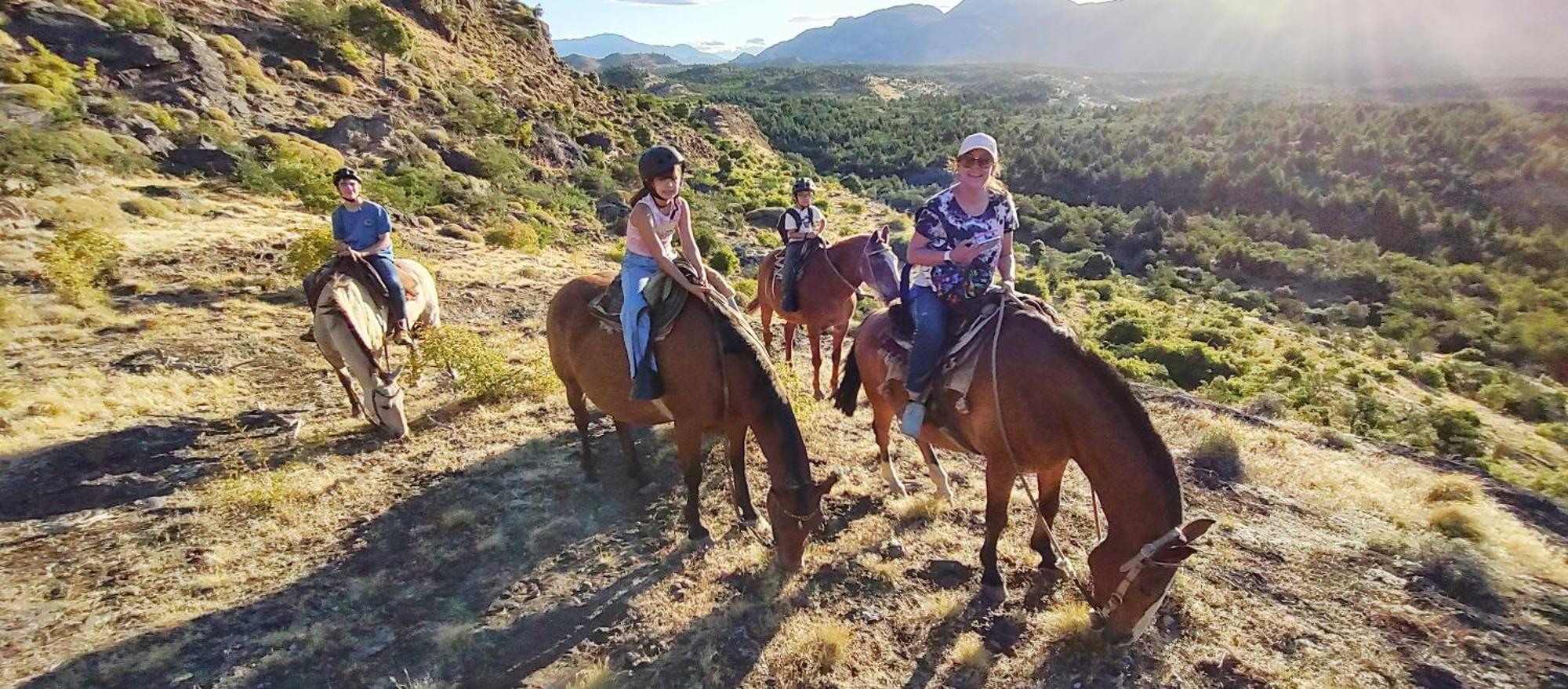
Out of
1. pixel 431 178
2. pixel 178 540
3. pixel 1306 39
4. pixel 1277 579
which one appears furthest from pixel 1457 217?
pixel 1306 39

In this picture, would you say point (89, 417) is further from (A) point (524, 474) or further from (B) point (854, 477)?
(B) point (854, 477)

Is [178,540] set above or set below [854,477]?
above

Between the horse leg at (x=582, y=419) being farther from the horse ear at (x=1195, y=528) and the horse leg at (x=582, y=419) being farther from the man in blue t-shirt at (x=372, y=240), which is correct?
the horse ear at (x=1195, y=528)

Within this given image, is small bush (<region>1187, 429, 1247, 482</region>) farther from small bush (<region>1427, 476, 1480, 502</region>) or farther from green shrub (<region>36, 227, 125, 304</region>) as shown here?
green shrub (<region>36, 227, 125, 304</region>)

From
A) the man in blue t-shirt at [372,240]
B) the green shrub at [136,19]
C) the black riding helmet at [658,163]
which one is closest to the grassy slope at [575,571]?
the man in blue t-shirt at [372,240]

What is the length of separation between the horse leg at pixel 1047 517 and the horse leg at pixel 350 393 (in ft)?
22.4

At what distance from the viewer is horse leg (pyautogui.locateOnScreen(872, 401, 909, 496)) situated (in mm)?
6273

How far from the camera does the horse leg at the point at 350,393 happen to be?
7.30m

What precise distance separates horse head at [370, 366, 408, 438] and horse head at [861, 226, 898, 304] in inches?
212

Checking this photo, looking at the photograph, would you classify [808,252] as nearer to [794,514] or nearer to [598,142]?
[794,514]

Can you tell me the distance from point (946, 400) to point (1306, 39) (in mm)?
257986

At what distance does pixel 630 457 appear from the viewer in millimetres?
6496

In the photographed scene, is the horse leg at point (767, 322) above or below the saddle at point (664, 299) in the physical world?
below

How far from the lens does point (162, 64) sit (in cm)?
2192
